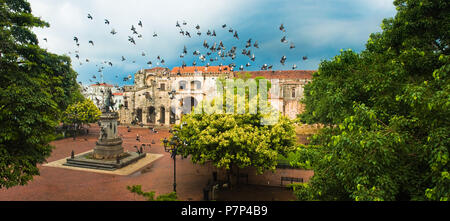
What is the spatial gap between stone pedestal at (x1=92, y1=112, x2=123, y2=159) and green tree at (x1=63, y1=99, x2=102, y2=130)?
1531 centimetres

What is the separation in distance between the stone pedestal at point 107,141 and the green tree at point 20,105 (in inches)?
411

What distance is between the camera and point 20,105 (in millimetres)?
7012

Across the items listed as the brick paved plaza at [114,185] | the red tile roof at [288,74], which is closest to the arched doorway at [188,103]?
the red tile roof at [288,74]

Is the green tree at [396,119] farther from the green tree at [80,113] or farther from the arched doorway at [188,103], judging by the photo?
the arched doorway at [188,103]

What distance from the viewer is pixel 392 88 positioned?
18.9 ft

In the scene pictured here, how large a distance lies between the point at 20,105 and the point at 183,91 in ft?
116

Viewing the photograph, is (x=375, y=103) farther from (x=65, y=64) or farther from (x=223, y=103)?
(x=65, y=64)

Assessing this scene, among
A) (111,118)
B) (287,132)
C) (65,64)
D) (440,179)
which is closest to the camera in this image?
(440,179)

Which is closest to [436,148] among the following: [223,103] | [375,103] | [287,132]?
[375,103]

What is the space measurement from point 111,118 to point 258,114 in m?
13.4

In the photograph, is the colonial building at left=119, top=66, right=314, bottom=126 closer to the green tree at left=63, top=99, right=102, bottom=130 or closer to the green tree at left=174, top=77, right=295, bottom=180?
the green tree at left=63, top=99, right=102, bottom=130

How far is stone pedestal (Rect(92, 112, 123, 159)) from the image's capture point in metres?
18.6

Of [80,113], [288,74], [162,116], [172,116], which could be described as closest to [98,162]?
[80,113]

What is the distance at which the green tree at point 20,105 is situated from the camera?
692 cm
